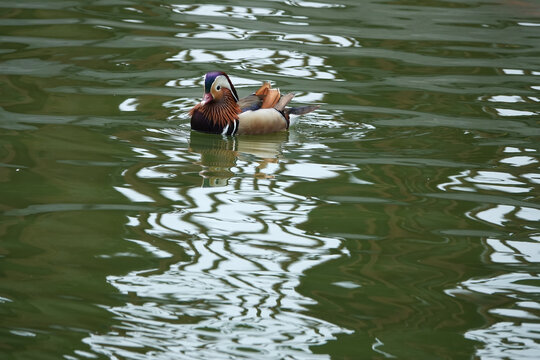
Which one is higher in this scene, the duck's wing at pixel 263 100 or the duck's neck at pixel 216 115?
the duck's wing at pixel 263 100

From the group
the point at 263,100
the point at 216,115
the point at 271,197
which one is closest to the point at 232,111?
the point at 216,115

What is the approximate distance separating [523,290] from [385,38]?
579 centimetres

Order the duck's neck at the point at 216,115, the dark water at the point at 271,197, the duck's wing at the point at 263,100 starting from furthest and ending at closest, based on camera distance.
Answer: the duck's wing at the point at 263,100 → the duck's neck at the point at 216,115 → the dark water at the point at 271,197

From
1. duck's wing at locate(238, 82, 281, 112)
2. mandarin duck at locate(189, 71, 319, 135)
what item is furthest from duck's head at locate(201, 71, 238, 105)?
duck's wing at locate(238, 82, 281, 112)

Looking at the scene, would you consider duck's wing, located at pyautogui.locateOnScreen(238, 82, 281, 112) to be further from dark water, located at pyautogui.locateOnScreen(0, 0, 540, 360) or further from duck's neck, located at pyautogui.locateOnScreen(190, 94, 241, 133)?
Result: dark water, located at pyautogui.locateOnScreen(0, 0, 540, 360)

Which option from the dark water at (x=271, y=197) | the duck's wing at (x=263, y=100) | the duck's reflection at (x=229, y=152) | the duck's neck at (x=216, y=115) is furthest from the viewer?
the duck's wing at (x=263, y=100)

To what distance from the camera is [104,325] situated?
4.10 meters

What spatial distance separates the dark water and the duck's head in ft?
0.90

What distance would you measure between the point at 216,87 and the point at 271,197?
1.52m

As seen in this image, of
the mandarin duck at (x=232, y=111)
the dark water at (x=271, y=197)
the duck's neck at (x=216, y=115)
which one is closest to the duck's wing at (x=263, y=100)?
the mandarin duck at (x=232, y=111)

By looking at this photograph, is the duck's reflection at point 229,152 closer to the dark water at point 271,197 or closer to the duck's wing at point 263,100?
the dark water at point 271,197

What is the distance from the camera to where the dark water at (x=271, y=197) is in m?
4.15

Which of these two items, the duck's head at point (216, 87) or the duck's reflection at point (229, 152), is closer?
the duck's reflection at point (229, 152)

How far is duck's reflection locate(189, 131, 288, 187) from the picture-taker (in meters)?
6.16
